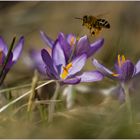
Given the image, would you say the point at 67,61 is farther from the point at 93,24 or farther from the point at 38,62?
the point at 93,24

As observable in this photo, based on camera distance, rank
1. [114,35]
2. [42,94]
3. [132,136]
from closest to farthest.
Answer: [132,136] < [42,94] < [114,35]

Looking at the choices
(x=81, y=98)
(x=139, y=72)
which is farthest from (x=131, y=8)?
(x=139, y=72)

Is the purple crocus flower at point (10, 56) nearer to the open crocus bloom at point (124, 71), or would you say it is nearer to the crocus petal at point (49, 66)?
the crocus petal at point (49, 66)

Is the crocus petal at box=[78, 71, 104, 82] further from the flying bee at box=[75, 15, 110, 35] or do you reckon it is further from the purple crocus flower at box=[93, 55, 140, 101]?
the flying bee at box=[75, 15, 110, 35]

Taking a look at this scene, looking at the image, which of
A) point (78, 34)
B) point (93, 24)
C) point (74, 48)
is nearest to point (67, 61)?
point (74, 48)

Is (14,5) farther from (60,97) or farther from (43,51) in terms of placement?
(43,51)

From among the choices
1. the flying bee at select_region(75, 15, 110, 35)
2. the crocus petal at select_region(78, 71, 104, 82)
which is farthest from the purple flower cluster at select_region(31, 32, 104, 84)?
the flying bee at select_region(75, 15, 110, 35)

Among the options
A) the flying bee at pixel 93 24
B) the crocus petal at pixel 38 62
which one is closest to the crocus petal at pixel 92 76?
the crocus petal at pixel 38 62
